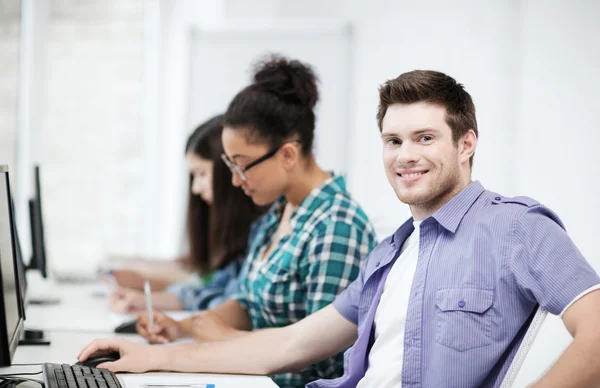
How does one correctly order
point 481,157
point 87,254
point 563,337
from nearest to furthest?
point 563,337
point 481,157
point 87,254

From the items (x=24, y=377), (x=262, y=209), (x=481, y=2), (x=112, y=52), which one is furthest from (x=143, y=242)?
(x=24, y=377)

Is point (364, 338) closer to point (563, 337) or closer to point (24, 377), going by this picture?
point (563, 337)

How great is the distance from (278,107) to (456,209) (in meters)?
0.78

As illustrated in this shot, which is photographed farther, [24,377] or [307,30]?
[307,30]

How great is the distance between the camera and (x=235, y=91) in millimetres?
4039

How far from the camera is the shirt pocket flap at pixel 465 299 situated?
4.18 feet

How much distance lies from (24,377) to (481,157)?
2.88 meters

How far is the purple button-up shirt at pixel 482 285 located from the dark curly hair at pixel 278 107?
2.38 ft

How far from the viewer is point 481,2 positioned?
3.85 meters

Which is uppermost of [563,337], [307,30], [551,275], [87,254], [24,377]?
[307,30]

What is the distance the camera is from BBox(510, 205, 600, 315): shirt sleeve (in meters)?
1.17

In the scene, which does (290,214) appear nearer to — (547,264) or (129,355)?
(129,355)

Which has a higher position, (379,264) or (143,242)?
(379,264)

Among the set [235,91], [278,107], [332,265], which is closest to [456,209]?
[332,265]
